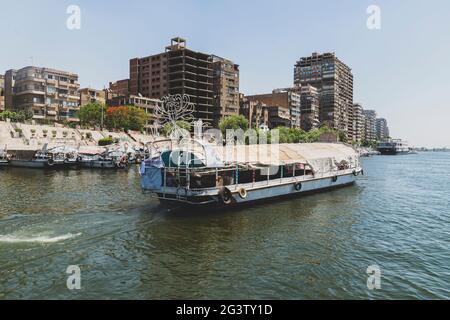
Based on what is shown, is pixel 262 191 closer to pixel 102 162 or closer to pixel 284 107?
pixel 102 162

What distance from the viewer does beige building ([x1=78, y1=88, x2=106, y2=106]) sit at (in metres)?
106

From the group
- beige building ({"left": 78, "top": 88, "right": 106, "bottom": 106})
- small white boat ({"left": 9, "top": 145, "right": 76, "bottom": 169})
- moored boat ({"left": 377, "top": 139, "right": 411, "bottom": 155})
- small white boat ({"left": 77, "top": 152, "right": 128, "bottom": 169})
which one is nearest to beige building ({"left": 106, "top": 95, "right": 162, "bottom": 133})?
beige building ({"left": 78, "top": 88, "right": 106, "bottom": 106})

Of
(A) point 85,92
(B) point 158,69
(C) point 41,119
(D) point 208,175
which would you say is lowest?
(D) point 208,175

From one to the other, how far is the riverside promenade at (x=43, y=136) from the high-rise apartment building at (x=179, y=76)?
35956 millimetres

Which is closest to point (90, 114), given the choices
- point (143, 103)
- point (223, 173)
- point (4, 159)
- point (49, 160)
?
point (143, 103)

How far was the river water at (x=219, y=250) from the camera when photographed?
1169cm

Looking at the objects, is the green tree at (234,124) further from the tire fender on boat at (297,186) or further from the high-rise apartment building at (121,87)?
the tire fender on boat at (297,186)

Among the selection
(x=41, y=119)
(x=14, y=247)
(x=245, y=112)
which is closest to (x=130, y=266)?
(x=14, y=247)

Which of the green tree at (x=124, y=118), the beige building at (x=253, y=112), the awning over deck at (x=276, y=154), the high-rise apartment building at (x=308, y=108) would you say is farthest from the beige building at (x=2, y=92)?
the high-rise apartment building at (x=308, y=108)

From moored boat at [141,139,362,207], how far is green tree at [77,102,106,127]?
239ft

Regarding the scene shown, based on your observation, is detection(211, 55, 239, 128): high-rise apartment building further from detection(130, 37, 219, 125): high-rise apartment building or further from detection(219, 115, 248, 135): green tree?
detection(219, 115, 248, 135): green tree

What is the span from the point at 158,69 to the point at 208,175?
10692 centimetres

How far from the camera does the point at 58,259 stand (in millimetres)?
13633
